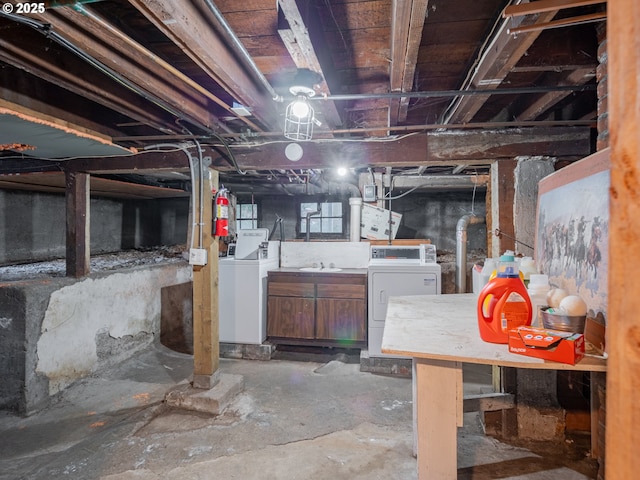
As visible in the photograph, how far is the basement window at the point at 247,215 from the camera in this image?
6289 mm

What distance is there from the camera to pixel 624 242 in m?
0.57

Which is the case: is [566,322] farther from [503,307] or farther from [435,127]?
[435,127]

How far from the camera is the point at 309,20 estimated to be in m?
1.22

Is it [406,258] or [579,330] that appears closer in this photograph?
[579,330]

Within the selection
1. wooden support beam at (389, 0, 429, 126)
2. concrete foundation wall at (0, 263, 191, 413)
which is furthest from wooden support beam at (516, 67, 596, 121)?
concrete foundation wall at (0, 263, 191, 413)

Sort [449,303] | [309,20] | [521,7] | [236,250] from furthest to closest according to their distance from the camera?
[236,250], [449,303], [309,20], [521,7]

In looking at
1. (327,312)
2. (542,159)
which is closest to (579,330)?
(542,159)

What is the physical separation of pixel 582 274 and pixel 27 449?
323 cm

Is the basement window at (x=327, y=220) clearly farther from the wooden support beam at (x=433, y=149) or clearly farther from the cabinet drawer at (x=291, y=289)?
the wooden support beam at (x=433, y=149)

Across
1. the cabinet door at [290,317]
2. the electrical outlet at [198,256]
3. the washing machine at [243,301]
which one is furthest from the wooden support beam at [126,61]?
the cabinet door at [290,317]

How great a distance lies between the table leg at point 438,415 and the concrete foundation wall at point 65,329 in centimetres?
297

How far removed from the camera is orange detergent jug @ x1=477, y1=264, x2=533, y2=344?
1157 mm

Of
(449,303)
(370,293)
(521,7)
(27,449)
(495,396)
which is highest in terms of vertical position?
(521,7)

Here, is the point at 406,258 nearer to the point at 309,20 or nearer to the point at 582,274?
the point at 582,274
